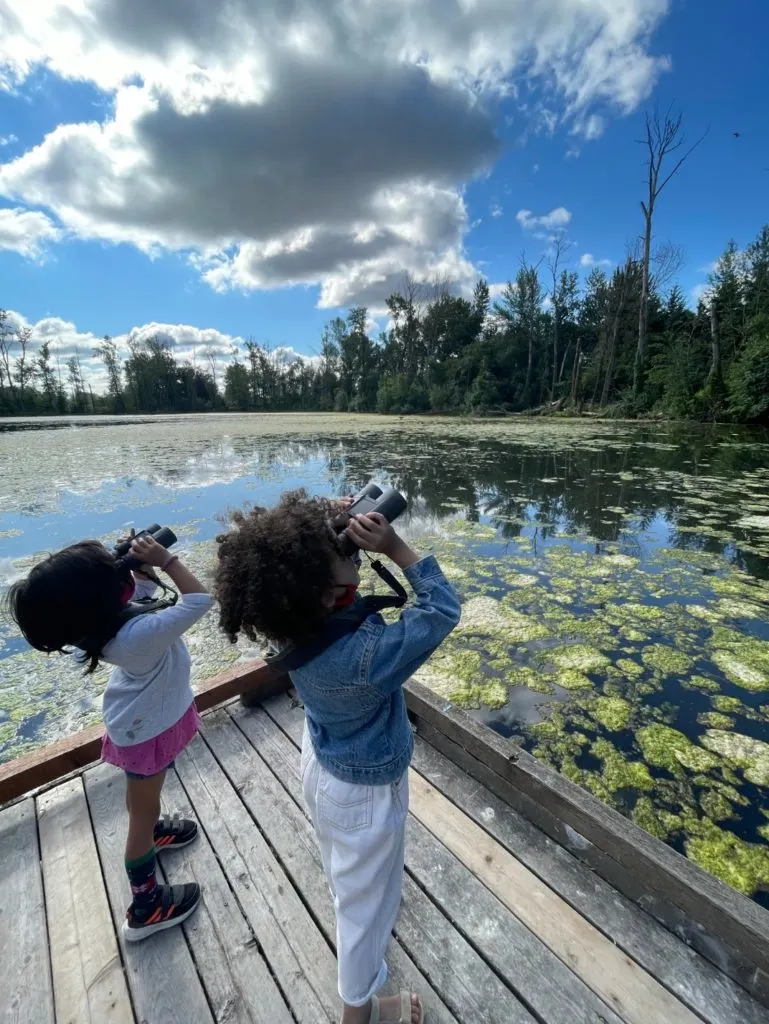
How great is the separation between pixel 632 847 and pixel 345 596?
111cm

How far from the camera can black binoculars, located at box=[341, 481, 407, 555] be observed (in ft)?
2.97

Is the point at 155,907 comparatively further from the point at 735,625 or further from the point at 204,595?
the point at 735,625

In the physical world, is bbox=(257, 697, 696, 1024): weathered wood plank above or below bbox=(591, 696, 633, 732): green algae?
above

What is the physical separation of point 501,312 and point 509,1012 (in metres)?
38.6

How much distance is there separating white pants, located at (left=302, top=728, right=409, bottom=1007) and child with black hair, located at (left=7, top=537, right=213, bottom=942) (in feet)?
1.74

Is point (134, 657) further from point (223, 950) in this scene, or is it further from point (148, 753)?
point (223, 950)

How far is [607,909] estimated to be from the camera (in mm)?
1245

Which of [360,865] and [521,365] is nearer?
[360,865]

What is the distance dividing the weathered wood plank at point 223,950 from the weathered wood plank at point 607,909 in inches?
28.0

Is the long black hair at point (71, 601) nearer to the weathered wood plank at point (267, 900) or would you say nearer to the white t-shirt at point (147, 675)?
the white t-shirt at point (147, 675)

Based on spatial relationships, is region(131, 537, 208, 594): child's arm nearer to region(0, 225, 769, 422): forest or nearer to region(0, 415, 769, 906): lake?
region(0, 415, 769, 906): lake

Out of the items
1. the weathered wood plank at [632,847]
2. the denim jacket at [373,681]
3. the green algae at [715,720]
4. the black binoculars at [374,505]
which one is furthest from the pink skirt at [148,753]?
the green algae at [715,720]

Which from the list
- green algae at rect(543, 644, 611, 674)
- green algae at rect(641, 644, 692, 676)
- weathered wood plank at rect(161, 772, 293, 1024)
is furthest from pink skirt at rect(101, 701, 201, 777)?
green algae at rect(641, 644, 692, 676)

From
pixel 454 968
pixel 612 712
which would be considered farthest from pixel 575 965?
pixel 612 712
